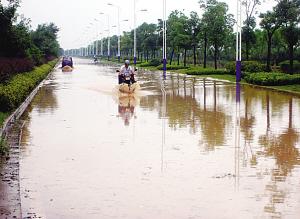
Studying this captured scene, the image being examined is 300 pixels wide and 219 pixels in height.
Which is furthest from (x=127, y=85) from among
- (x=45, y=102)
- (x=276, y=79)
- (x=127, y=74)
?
(x=276, y=79)

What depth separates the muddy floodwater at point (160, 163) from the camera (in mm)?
6641

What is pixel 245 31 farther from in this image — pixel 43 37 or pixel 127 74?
pixel 43 37

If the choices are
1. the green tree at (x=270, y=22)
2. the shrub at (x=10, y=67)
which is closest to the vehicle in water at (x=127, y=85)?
the shrub at (x=10, y=67)

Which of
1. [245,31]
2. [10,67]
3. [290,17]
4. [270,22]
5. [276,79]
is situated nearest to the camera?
[10,67]

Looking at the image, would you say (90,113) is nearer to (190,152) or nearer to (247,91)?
(190,152)

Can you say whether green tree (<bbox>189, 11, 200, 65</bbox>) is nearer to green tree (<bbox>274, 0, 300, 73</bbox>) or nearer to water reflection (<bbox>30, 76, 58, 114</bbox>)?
green tree (<bbox>274, 0, 300, 73</bbox>)

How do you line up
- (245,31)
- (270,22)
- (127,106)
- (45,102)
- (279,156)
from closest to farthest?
(279,156), (127,106), (45,102), (270,22), (245,31)

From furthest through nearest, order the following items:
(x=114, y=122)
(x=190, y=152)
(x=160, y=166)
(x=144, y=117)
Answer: (x=144, y=117), (x=114, y=122), (x=190, y=152), (x=160, y=166)

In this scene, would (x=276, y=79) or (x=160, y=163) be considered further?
(x=276, y=79)

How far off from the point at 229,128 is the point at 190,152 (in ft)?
11.3

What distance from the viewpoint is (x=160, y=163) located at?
29.8 ft

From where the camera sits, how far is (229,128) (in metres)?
13.3

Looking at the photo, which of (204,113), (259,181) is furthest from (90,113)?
(259,181)

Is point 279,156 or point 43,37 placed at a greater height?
point 43,37
